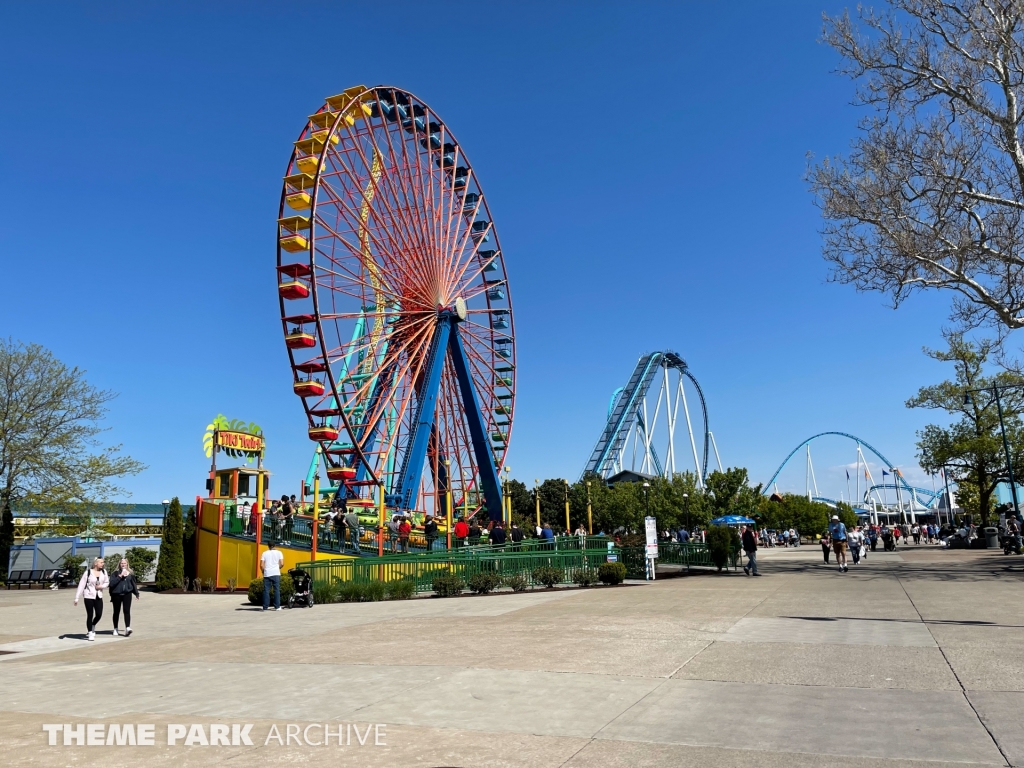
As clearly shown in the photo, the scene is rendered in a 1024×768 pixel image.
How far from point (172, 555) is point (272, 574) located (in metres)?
10.2

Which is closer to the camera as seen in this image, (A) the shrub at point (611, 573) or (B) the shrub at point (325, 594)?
(B) the shrub at point (325, 594)

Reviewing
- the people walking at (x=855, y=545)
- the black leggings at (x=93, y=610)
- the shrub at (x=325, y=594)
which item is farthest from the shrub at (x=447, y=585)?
the people walking at (x=855, y=545)

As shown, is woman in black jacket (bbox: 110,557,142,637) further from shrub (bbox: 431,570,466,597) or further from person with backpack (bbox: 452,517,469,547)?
person with backpack (bbox: 452,517,469,547)

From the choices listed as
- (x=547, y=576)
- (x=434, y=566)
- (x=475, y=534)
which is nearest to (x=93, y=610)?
(x=434, y=566)

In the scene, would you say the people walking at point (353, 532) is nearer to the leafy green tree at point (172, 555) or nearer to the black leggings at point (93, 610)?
the leafy green tree at point (172, 555)

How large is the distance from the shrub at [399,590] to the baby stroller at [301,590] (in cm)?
175

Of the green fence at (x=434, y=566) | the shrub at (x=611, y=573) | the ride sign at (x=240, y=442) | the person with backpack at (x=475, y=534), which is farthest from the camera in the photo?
the ride sign at (x=240, y=442)

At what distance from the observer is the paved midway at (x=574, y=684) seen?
476cm

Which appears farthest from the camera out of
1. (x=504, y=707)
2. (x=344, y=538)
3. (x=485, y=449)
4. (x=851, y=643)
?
(x=485, y=449)

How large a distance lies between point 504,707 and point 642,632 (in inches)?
168

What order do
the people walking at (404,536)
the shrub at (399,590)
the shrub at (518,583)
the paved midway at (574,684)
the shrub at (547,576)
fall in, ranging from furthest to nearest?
the people walking at (404,536) < the shrub at (547,576) < the shrub at (518,583) < the shrub at (399,590) < the paved midway at (574,684)

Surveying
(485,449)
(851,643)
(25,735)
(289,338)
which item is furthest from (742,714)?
(485,449)

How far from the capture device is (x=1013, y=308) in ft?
72.2

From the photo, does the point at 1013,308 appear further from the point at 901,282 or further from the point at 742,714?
the point at 742,714
